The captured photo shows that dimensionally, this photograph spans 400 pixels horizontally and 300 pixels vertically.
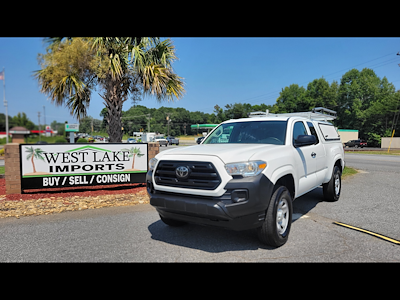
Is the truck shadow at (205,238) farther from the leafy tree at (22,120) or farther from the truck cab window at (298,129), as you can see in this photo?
the leafy tree at (22,120)

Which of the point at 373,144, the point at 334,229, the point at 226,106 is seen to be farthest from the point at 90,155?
the point at 226,106

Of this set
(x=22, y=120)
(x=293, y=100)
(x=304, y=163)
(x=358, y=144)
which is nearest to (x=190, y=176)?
(x=304, y=163)

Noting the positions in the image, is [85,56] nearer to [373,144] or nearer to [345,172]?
[345,172]

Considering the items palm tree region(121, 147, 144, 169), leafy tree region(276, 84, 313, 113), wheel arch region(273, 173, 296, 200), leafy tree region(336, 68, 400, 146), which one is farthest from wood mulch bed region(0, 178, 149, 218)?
leafy tree region(276, 84, 313, 113)

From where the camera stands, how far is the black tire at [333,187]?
656 cm

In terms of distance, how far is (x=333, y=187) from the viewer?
661cm

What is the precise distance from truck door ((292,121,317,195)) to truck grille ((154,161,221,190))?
1658 millimetres

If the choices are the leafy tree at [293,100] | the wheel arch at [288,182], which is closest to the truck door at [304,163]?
the wheel arch at [288,182]

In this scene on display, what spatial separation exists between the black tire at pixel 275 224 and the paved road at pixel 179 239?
134mm

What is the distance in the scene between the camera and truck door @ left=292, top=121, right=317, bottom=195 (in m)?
4.75

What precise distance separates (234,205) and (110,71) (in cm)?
766

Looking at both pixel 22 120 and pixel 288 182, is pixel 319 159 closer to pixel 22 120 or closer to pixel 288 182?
pixel 288 182

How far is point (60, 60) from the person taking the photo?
10.0m

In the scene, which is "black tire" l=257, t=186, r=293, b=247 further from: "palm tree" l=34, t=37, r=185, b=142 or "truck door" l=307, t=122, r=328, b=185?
"palm tree" l=34, t=37, r=185, b=142
